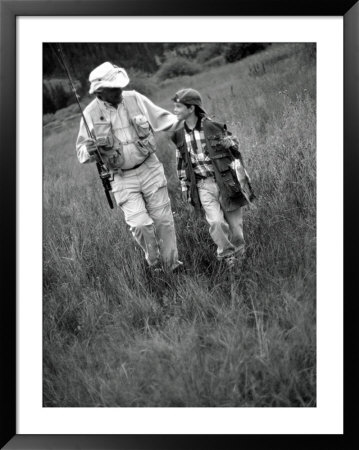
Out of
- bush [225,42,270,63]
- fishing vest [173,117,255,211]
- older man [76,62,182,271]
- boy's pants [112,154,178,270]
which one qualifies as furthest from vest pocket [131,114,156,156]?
bush [225,42,270,63]

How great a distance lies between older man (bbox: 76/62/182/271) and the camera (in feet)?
13.0

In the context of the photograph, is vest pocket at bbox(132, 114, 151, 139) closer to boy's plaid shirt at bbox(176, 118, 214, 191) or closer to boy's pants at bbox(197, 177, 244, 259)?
boy's plaid shirt at bbox(176, 118, 214, 191)

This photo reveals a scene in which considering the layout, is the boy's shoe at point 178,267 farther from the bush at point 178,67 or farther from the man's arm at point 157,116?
the bush at point 178,67

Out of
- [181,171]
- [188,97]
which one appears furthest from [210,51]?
[181,171]

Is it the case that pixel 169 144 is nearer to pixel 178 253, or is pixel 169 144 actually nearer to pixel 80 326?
pixel 178 253

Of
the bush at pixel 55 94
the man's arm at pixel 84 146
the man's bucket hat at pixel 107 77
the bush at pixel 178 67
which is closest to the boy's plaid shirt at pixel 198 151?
the bush at pixel 178 67

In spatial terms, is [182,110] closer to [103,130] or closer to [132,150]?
[132,150]

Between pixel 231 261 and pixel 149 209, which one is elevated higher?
pixel 149 209

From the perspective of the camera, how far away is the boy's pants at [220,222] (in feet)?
13.6

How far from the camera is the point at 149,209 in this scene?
174 inches
